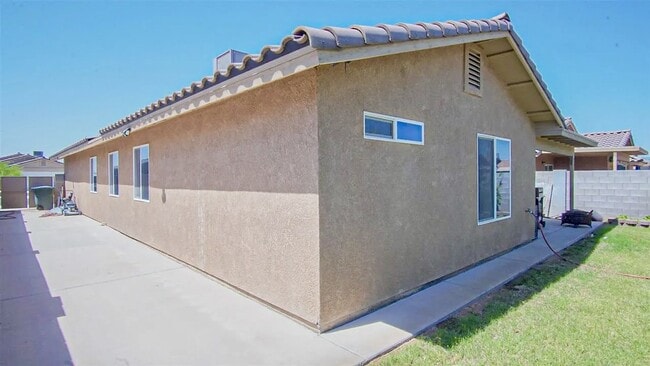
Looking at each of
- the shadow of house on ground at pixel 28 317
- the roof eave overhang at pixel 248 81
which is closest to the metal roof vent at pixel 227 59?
the roof eave overhang at pixel 248 81

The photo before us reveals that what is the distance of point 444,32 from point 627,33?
34.7 feet

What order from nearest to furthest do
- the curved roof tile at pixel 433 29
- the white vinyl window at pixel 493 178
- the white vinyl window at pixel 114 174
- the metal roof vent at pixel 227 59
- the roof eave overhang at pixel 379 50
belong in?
1. the roof eave overhang at pixel 379 50
2. the curved roof tile at pixel 433 29
3. the metal roof vent at pixel 227 59
4. the white vinyl window at pixel 493 178
5. the white vinyl window at pixel 114 174

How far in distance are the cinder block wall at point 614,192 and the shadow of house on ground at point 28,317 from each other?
64.9 ft

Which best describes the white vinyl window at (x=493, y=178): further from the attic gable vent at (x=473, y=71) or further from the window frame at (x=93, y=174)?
the window frame at (x=93, y=174)

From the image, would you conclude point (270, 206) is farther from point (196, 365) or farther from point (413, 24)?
point (413, 24)

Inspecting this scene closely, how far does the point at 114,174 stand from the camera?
479 inches

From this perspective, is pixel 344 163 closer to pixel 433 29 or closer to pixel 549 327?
pixel 433 29

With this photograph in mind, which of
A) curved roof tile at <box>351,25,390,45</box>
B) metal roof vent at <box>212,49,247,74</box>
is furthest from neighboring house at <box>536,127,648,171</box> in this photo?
curved roof tile at <box>351,25,390,45</box>

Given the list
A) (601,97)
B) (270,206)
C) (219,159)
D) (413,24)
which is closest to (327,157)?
(270,206)

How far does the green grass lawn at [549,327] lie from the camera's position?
367cm

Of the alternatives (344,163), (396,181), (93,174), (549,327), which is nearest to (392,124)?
(396,181)

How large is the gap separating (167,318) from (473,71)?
7.34m

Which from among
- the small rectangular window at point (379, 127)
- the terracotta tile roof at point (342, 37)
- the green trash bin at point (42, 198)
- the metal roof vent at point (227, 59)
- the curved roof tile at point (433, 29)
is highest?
the metal roof vent at point (227, 59)

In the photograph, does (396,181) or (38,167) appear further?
(38,167)
